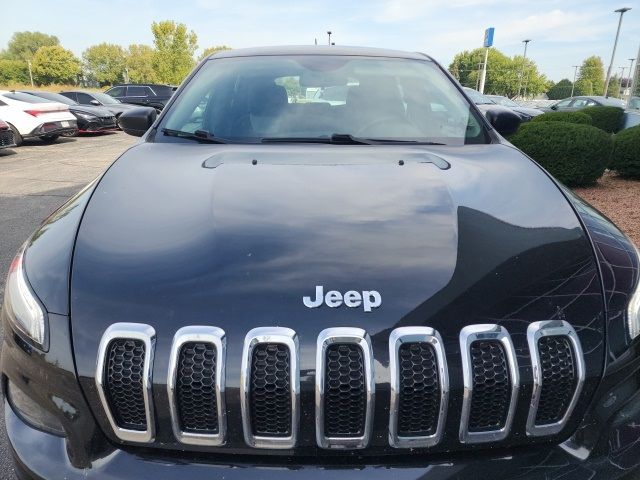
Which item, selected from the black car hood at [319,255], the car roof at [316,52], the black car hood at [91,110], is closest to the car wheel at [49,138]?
the black car hood at [91,110]

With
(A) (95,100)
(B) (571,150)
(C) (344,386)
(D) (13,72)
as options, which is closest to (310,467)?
(C) (344,386)

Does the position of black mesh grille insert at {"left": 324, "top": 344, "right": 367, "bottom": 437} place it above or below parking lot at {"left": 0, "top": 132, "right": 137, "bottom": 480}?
above

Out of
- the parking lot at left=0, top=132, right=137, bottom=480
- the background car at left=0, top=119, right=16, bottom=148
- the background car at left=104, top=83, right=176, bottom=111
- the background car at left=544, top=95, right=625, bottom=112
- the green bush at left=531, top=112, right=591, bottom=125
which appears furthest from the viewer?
the background car at left=104, top=83, right=176, bottom=111

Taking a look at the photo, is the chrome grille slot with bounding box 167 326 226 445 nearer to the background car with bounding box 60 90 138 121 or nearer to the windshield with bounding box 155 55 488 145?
the windshield with bounding box 155 55 488 145

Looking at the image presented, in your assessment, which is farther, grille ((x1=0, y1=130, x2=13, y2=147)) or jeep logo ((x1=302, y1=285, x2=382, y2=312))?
grille ((x1=0, y1=130, x2=13, y2=147))

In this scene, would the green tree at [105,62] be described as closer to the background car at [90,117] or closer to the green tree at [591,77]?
the green tree at [591,77]

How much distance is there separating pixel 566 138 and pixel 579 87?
334ft

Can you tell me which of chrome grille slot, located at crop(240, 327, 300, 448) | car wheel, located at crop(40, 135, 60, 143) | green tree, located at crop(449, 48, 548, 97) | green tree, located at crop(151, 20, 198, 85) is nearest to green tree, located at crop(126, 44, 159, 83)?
green tree, located at crop(151, 20, 198, 85)

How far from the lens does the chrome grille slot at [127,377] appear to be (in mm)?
Result: 1289

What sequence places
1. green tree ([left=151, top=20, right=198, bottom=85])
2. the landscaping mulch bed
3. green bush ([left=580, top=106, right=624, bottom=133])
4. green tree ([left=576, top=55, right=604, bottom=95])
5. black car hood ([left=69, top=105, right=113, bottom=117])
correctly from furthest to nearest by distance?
1. green tree ([left=576, top=55, right=604, bottom=95])
2. green tree ([left=151, top=20, right=198, bottom=85])
3. black car hood ([left=69, top=105, right=113, bottom=117])
4. green bush ([left=580, top=106, right=624, bottom=133])
5. the landscaping mulch bed

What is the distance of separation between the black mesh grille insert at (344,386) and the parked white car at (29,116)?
14454 millimetres

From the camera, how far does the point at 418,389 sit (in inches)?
49.7

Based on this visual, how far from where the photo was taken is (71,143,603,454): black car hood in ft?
Answer: 4.29

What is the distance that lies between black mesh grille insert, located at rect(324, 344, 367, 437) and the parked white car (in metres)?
14.5
